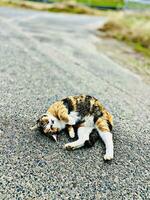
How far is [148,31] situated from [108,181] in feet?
35.5

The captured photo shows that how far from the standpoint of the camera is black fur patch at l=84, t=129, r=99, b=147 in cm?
402

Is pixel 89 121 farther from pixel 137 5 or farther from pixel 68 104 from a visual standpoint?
pixel 137 5

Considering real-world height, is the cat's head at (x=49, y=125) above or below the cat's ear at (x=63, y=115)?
below

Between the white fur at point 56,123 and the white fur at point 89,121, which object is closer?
the white fur at point 56,123

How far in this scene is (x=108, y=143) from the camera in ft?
13.0

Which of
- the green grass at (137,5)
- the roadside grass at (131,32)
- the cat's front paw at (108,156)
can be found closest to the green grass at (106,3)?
the green grass at (137,5)

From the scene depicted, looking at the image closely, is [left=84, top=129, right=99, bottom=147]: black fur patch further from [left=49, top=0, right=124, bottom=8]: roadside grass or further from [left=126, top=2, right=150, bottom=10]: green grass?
[left=49, top=0, right=124, bottom=8]: roadside grass

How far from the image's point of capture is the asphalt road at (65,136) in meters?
3.33

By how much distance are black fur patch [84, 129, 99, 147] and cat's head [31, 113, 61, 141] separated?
1.17 ft

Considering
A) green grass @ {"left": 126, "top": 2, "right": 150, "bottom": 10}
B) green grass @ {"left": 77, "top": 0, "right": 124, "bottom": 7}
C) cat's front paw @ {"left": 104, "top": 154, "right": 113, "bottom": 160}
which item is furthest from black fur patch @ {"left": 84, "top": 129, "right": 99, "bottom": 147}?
green grass @ {"left": 77, "top": 0, "right": 124, "bottom": 7}

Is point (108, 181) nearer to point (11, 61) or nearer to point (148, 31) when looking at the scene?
point (11, 61)

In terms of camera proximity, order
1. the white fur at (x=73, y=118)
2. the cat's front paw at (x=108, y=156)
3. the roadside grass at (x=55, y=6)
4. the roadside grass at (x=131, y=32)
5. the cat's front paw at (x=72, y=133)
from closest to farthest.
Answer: the cat's front paw at (x=108, y=156)
the cat's front paw at (x=72, y=133)
the white fur at (x=73, y=118)
the roadside grass at (x=131, y=32)
the roadside grass at (x=55, y=6)

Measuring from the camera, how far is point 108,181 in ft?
11.4

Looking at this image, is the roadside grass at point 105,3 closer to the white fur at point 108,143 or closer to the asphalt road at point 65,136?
the asphalt road at point 65,136
